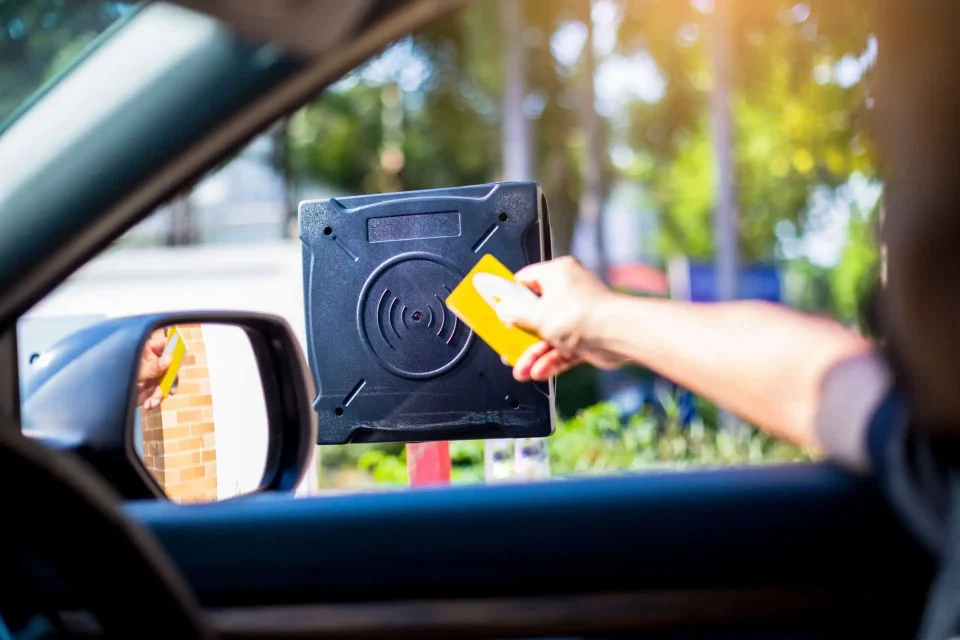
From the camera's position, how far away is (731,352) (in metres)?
1.62

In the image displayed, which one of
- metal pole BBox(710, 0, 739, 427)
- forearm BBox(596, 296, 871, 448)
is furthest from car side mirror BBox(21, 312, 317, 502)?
metal pole BBox(710, 0, 739, 427)

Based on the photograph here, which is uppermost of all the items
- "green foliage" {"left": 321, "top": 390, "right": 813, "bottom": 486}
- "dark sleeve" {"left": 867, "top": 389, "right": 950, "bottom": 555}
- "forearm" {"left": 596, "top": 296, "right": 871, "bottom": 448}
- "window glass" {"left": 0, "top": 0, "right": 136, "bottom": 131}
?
"window glass" {"left": 0, "top": 0, "right": 136, "bottom": 131}

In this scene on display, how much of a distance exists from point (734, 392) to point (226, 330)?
1089mm

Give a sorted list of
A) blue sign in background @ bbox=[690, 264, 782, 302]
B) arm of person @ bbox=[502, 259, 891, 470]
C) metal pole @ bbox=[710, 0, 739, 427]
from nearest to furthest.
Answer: arm of person @ bbox=[502, 259, 891, 470], metal pole @ bbox=[710, 0, 739, 427], blue sign in background @ bbox=[690, 264, 782, 302]

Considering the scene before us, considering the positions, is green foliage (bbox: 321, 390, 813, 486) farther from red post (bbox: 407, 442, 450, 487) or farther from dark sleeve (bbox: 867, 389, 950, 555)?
dark sleeve (bbox: 867, 389, 950, 555)

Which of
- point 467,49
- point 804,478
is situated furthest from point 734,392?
point 467,49

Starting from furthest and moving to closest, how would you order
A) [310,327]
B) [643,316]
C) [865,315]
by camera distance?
1. [310,327]
2. [643,316]
3. [865,315]

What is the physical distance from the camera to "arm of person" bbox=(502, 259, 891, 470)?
1439 mm

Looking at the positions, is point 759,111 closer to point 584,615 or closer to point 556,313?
point 556,313

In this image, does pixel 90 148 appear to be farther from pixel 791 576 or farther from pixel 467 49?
pixel 467 49

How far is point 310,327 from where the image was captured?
6.77 ft

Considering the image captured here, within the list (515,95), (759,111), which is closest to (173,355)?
(515,95)

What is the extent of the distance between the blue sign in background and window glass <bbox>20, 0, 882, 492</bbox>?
0.12ft

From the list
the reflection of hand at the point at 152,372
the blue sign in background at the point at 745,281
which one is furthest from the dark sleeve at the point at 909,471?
the blue sign in background at the point at 745,281
